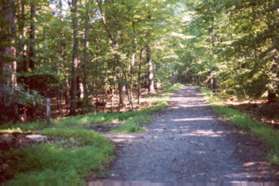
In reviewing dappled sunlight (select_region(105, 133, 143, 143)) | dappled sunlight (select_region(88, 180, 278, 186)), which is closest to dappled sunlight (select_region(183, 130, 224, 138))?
dappled sunlight (select_region(105, 133, 143, 143))

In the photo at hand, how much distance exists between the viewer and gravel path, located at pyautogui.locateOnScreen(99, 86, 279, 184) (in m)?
8.28

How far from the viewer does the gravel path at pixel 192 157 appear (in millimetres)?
8281

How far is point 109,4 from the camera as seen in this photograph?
2217 cm

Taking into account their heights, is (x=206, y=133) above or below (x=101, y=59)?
below

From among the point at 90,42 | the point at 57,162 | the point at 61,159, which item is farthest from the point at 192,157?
the point at 90,42

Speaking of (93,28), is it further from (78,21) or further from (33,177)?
(33,177)

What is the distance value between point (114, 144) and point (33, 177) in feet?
15.4

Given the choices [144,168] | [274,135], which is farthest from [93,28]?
[144,168]

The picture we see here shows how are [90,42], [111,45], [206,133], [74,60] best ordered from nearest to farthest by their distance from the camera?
[206,133] → [74,60] → [111,45] → [90,42]

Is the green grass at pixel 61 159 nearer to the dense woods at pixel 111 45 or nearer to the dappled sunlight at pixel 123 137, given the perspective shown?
the dappled sunlight at pixel 123 137

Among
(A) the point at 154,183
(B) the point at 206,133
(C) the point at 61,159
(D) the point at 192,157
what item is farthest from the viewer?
(B) the point at 206,133

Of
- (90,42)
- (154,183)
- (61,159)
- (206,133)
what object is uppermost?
(90,42)

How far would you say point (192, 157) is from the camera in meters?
10.1

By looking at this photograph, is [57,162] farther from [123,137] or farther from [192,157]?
[123,137]
